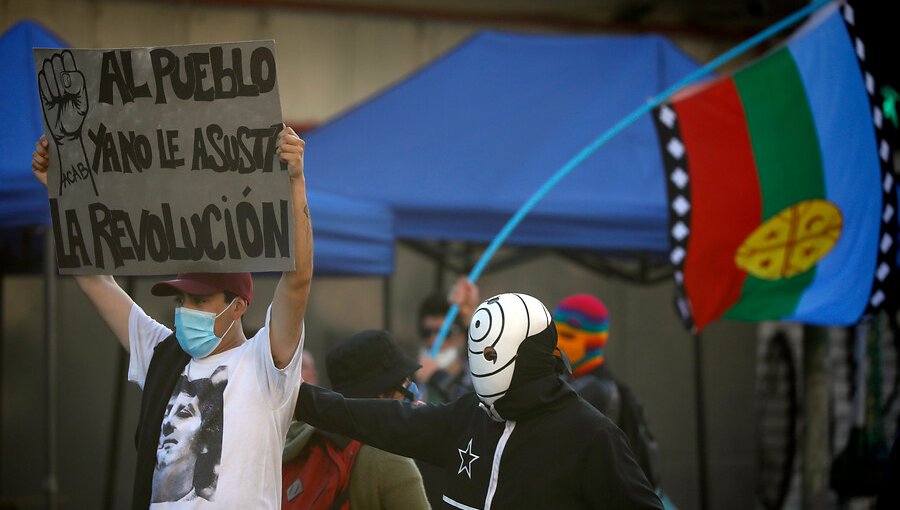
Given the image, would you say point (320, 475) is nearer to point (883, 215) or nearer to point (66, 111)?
point (66, 111)

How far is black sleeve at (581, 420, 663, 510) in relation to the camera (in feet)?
9.04

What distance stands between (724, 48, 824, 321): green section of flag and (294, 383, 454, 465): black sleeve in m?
3.37

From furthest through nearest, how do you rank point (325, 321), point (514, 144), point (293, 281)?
point (325, 321) < point (514, 144) < point (293, 281)

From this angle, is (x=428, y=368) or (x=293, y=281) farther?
(x=428, y=368)

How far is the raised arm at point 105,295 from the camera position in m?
3.40

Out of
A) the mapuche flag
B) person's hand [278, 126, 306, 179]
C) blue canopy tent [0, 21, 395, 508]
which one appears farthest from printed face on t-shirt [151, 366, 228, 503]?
the mapuche flag

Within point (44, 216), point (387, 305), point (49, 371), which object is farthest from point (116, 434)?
point (387, 305)

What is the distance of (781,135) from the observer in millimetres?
6266

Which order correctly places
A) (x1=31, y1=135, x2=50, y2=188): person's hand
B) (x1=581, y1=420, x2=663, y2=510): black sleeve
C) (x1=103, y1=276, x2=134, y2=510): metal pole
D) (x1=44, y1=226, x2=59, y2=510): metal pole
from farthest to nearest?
1. (x1=103, y1=276, x2=134, y2=510): metal pole
2. (x1=44, y1=226, x2=59, y2=510): metal pole
3. (x1=31, y1=135, x2=50, y2=188): person's hand
4. (x1=581, y1=420, x2=663, y2=510): black sleeve

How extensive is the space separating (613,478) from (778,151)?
3.89 metres

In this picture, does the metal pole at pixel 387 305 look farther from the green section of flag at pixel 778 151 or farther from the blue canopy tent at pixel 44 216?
the green section of flag at pixel 778 151

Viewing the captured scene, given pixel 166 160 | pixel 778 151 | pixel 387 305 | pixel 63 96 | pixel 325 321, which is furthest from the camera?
pixel 325 321

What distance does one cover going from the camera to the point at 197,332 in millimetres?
3090

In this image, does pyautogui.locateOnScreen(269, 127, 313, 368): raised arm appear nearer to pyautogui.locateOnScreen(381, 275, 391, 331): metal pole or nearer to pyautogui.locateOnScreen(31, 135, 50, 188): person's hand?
pyautogui.locateOnScreen(31, 135, 50, 188): person's hand
